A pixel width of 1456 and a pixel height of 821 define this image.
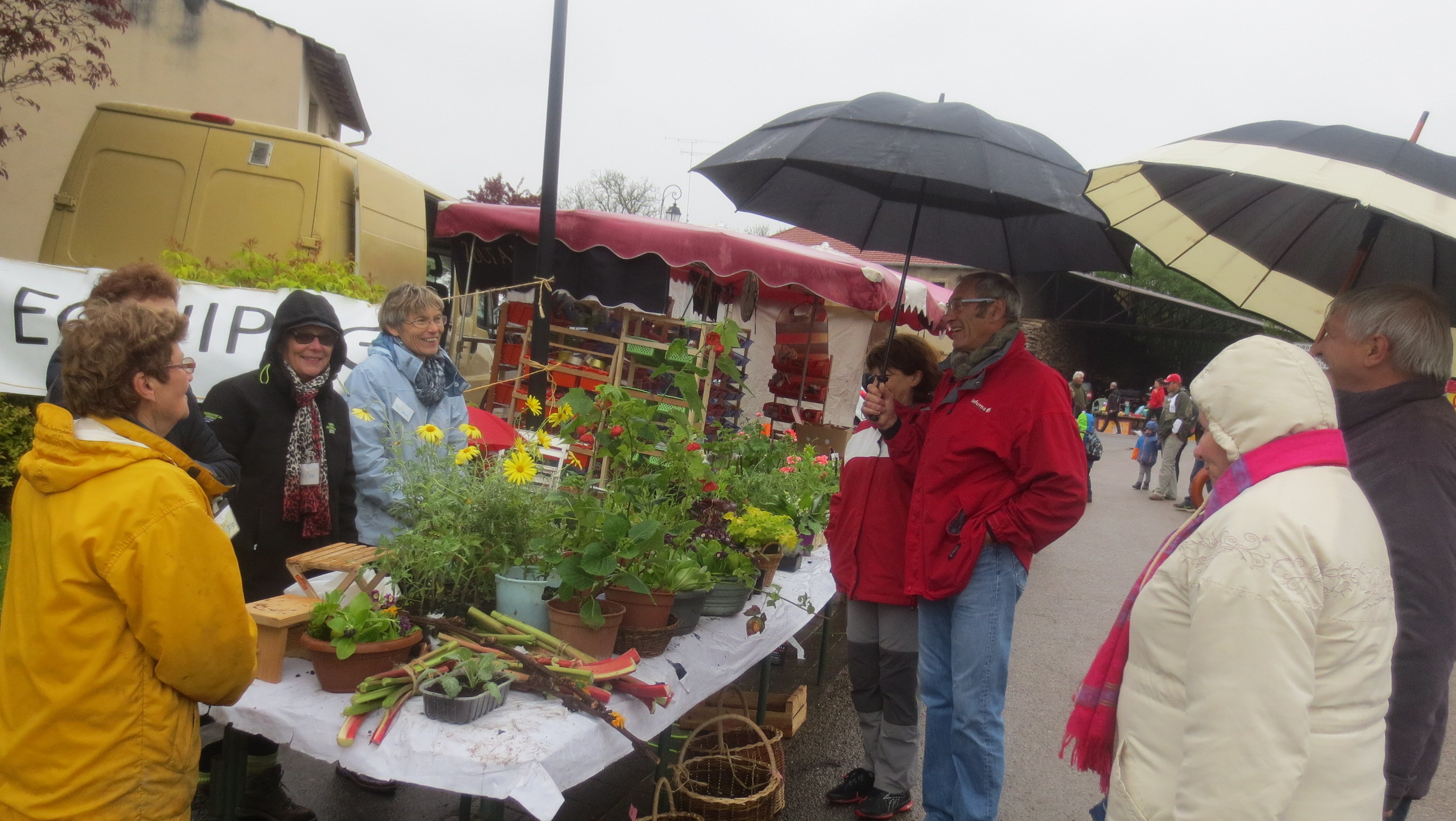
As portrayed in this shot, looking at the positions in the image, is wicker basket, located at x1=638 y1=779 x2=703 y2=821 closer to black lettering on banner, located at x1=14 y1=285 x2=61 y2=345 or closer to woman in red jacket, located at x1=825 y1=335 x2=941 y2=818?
woman in red jacket, located at x1=825 y1=335 x2=941 y2=818

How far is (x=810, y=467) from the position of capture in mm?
4598

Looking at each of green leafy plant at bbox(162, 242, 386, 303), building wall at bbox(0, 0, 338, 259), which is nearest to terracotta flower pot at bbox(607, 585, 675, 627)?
green leafy plant at bbox(162, 242, 386, 303)

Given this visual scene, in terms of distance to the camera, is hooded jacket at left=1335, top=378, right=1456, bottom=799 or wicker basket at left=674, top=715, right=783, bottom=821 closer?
hooded jacket at left=1335, top=378, right=1456, bottom=799

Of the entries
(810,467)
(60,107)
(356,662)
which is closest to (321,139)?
(810,467)

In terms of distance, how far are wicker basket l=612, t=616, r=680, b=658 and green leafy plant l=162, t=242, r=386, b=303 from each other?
3.04 meters

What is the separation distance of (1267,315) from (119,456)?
3.25 meters

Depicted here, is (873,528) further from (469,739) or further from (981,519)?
(469,739)

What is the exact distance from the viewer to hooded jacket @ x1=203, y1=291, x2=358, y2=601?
2.95 m

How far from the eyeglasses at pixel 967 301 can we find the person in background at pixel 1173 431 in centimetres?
1109

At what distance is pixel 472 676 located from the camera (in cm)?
209

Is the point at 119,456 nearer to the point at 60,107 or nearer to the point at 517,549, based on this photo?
the point at 517,549

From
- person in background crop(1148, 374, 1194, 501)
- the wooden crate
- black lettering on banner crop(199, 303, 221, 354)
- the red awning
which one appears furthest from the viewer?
person in background crop(1148, 374, 1194, 501)

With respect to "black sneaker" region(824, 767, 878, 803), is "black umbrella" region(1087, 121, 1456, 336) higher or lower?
higher

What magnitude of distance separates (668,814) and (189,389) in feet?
6.51
